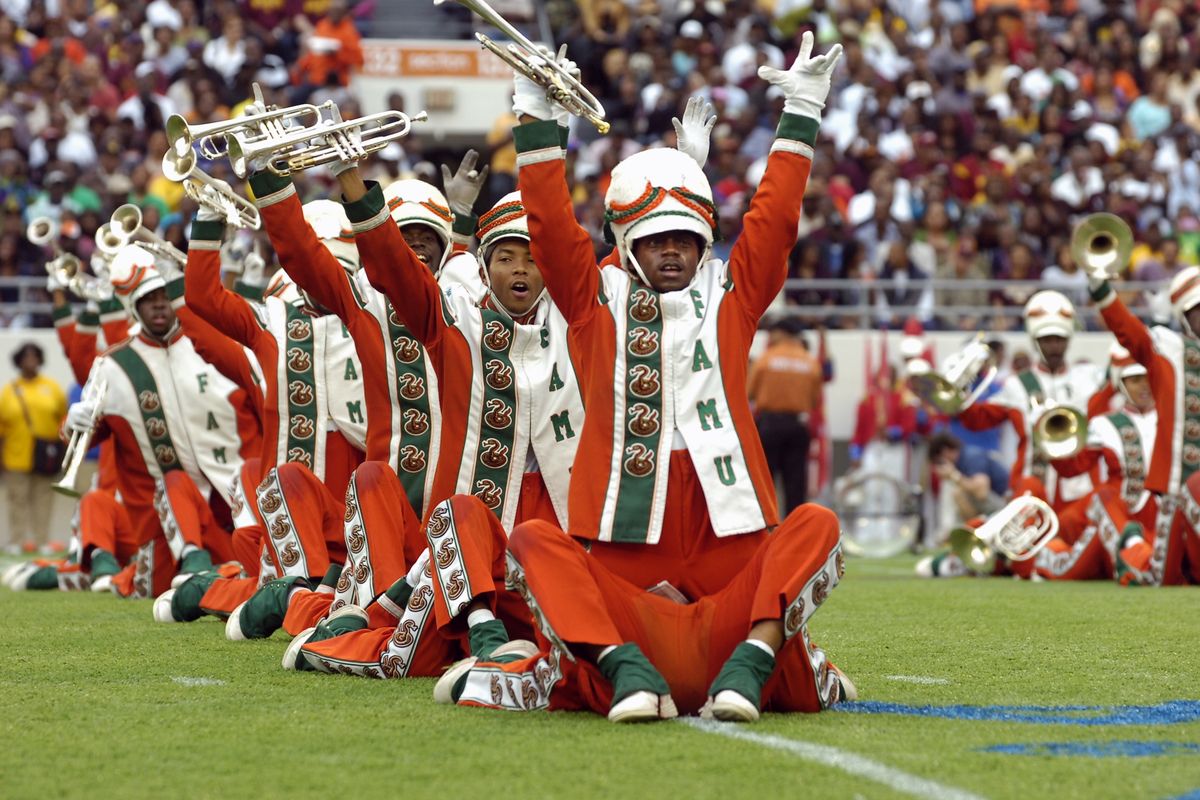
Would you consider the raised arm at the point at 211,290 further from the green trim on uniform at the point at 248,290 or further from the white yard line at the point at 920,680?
the white yard line at the point at 920,680

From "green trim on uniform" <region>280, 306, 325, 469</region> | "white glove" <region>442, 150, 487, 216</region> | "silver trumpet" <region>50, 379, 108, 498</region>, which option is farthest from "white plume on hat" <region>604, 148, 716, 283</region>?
"silver trumpet" <region>50, 379, 108, 498</region>

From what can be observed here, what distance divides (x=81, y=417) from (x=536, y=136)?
5.63 m

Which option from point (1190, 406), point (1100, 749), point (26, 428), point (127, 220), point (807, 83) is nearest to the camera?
point (1100, 749)

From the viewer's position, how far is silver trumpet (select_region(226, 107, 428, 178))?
626cm

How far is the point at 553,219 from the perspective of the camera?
5.28m

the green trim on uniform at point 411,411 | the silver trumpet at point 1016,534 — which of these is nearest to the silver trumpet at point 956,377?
the silver trumpet at point 1016,534

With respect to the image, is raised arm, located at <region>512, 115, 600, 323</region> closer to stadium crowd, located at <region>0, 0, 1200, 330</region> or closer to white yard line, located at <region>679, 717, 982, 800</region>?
white yard line, located at <region>679, 717, 982, 800</region>

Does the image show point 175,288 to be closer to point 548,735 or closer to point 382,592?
point 382,592

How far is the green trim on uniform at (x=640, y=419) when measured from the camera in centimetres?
518

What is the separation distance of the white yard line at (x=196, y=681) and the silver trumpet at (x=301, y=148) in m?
1.60

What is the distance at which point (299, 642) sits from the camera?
6445mm

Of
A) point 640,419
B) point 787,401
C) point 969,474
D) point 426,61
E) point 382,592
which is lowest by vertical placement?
point 969,474

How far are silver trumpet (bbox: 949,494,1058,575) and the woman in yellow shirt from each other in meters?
8.15

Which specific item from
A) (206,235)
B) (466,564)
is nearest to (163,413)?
(206,235)
